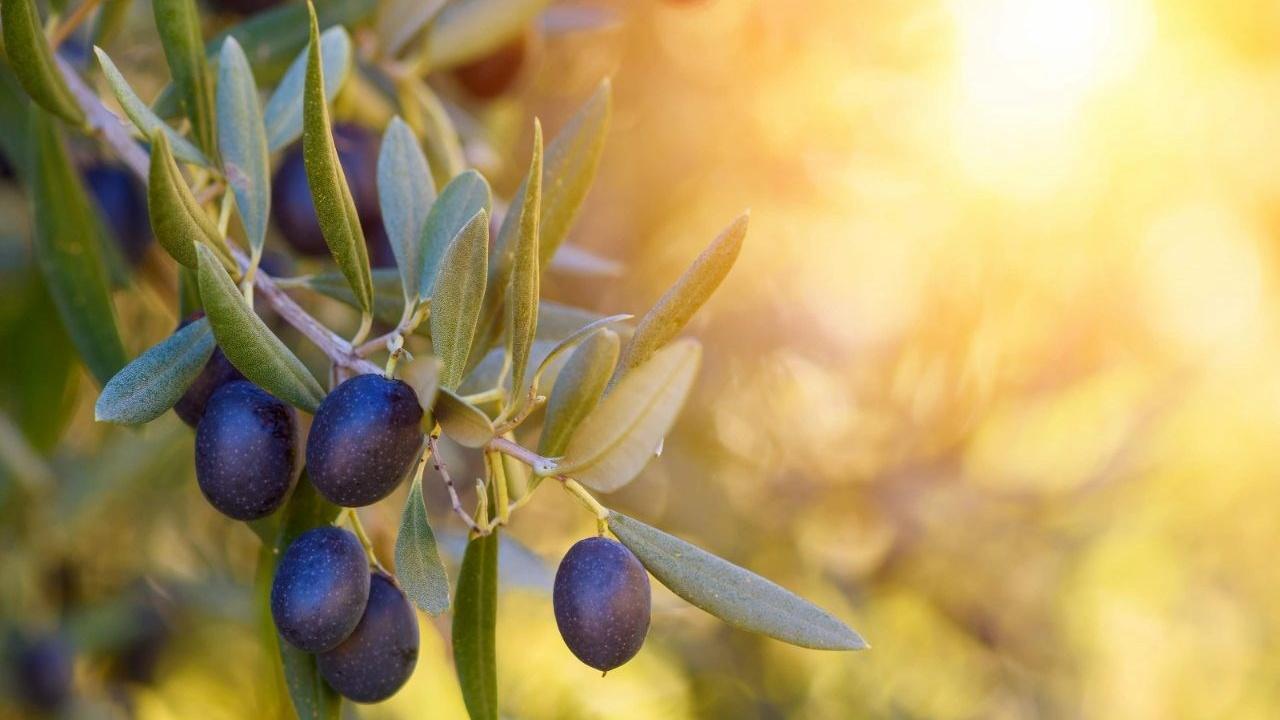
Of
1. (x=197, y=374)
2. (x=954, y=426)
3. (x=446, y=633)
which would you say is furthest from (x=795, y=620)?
(x=954, y=426)

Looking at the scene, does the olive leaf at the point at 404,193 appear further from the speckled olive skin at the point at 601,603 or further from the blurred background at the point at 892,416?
the blurred background at the point at 892,416

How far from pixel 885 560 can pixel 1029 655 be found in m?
0.34

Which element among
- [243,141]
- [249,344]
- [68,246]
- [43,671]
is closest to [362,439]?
[249,344]

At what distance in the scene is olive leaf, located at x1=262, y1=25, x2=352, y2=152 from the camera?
0.94 meters

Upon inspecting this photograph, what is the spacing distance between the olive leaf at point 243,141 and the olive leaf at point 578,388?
30 centimetres

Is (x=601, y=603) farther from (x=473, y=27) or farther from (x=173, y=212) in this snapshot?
(x=473, y=27)

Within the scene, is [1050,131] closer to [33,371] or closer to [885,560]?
[885,560]

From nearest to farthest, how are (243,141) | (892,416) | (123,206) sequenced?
1. (243,141)
2. (123,206)
3. (892,416)

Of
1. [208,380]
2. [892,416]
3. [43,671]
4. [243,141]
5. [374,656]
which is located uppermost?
[243,141]

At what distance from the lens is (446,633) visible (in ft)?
6.79

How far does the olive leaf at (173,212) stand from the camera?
2.09 ft

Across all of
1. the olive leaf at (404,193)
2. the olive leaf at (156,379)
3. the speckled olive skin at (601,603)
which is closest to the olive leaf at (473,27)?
the olive leaf at (404,193)

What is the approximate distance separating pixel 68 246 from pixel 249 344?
1.68ft

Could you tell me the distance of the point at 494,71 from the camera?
146 centimetres
